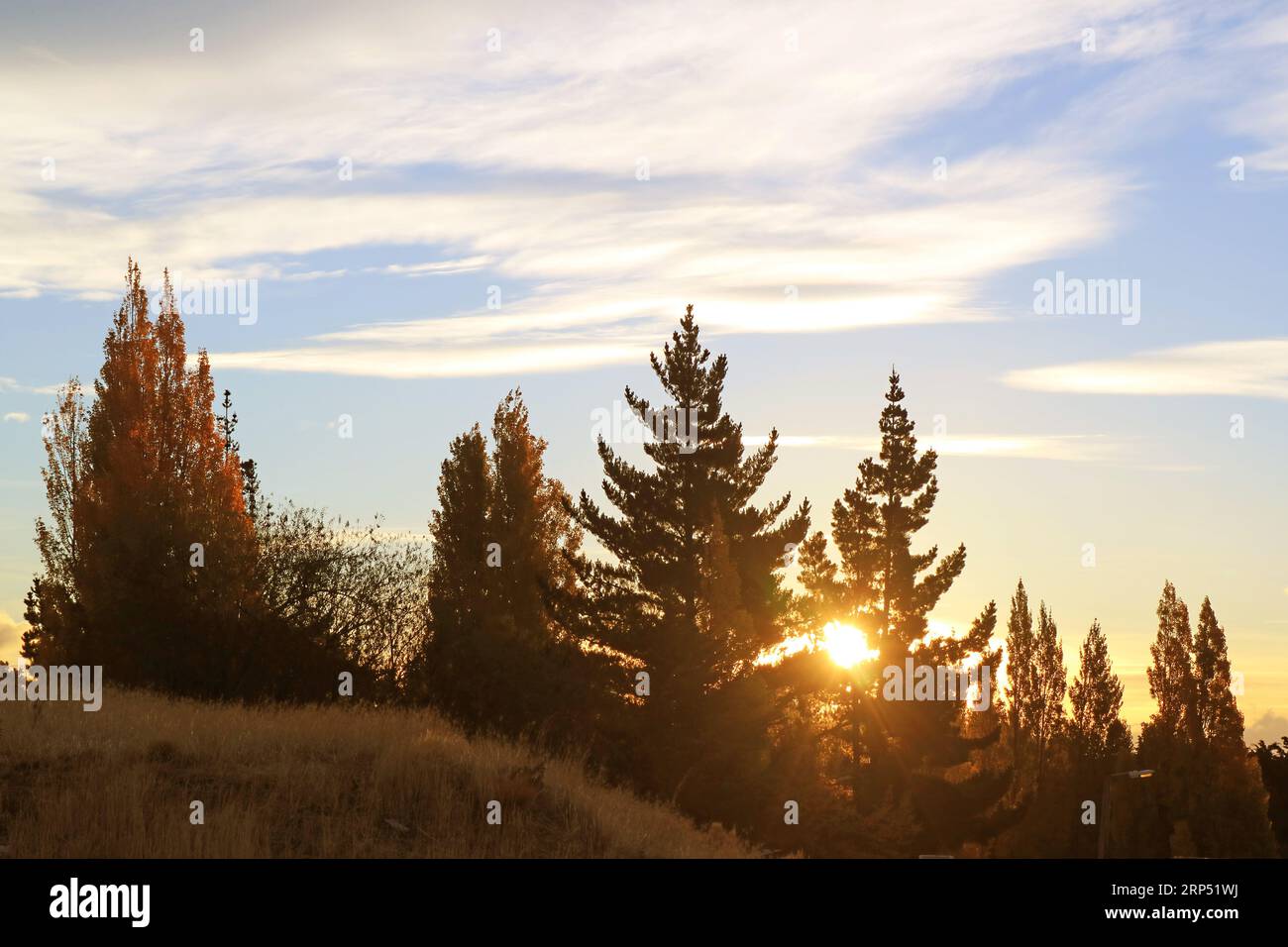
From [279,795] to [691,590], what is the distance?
96.2 ft

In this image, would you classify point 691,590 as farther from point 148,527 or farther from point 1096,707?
point 1096,707

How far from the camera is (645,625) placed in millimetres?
43500

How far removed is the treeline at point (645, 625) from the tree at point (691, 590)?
0.10 meters

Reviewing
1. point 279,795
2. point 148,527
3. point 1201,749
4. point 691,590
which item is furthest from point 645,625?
point 1201,749

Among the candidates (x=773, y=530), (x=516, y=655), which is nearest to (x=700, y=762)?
(x=516, y=655)

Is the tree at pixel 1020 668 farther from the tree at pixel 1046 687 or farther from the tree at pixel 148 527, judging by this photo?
the tree at pixel 148 527

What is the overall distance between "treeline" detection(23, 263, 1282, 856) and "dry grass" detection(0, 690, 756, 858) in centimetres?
1013

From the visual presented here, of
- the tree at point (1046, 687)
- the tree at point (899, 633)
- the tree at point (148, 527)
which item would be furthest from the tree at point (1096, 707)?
the tree at point (148, 527)

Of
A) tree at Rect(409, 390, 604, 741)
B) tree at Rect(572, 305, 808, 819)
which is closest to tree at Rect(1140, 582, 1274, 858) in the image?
tree at Rect(572, 305, 808, 819)

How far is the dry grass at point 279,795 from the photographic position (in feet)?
48.6

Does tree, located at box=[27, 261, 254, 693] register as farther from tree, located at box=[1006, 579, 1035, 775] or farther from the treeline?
tree, located at box=[1006, 579, 1035, 775]
